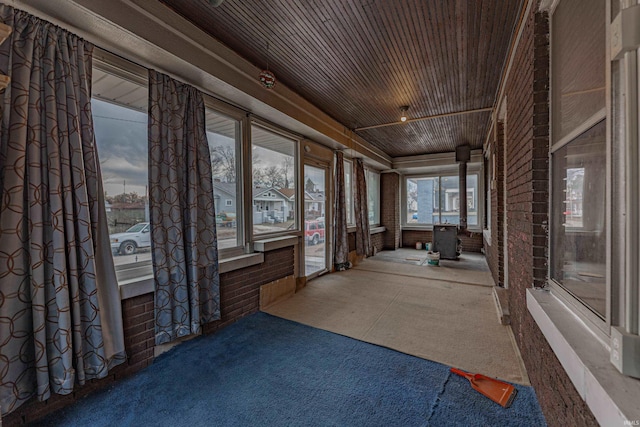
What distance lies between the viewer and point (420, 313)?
3.07 meters

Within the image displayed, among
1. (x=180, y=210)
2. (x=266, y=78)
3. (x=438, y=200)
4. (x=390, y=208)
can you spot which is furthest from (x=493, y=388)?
(x=438, y=200)

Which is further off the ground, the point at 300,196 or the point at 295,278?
the point at 300,196

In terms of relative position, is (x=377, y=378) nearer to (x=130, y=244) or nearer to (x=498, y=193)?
(x=130, y=244)

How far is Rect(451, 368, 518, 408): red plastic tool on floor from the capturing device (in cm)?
169

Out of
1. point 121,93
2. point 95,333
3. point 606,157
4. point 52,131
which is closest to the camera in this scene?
point 606,157

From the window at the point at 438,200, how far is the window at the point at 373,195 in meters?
1.16

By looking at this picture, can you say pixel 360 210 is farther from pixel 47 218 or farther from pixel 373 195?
pixel 47 218

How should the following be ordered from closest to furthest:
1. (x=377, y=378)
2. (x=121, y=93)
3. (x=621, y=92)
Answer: (x=621, y=92), (x=377, y=378), (x=121, y=93)

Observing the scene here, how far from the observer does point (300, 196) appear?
4.18 meters

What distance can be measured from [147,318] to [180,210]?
3.04ft

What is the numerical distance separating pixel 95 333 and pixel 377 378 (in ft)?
6.52

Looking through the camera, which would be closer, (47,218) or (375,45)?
(47,218)

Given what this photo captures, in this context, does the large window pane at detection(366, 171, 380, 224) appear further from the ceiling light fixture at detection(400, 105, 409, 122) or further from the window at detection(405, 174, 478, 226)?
the ceiling light fixture at detection(400, 105, 409, 122)

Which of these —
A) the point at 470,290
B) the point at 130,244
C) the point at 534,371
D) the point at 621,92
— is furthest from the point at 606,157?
the point at 470,290
